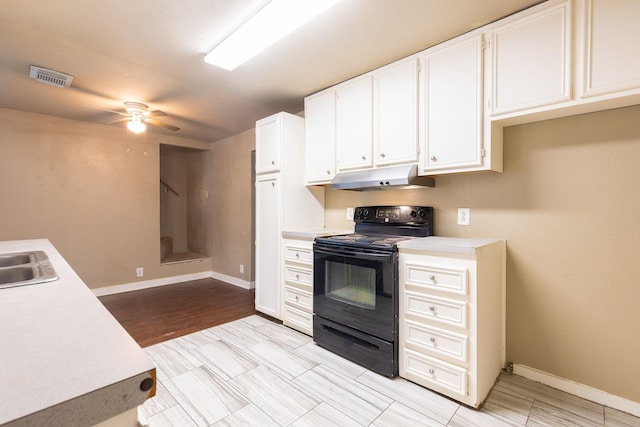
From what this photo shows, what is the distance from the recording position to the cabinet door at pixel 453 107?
199 cm

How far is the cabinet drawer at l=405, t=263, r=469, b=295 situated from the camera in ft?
5.88

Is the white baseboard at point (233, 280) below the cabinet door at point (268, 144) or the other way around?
below

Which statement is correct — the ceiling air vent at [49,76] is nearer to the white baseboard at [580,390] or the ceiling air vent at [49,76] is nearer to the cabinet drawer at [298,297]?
the cabinet drawer at [298,297]

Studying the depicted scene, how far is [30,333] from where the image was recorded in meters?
0.72

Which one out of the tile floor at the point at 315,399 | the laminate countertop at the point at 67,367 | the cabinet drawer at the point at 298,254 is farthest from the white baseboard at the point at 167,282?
the laminate countertop at the point at 67,367

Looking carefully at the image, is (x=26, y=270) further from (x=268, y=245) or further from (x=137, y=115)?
(x=137, y=115)

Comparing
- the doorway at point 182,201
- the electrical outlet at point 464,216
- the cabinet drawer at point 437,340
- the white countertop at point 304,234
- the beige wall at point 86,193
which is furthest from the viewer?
the doorway at point 182,201

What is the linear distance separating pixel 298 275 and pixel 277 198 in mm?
819

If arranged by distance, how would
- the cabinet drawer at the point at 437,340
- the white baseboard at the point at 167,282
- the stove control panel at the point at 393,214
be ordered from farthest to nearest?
the white baseboard at the point at 167,282
the stove control panel at the point at 393,214
the cabinet drawer at the point at 437,340

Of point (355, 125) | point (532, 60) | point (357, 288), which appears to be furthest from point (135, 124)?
point (532, 60)

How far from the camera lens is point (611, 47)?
1564mm

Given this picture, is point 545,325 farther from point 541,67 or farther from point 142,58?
point 142,58

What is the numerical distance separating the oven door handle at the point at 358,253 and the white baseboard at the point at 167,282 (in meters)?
2.33

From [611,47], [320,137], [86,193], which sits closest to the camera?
[611,47]
